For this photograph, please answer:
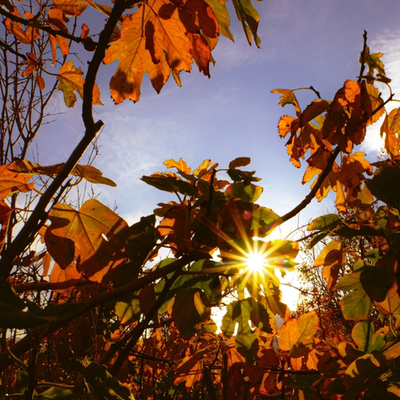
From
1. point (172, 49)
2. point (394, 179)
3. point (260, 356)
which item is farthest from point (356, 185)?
point (172, 49)

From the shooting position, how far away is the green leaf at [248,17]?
74 cm

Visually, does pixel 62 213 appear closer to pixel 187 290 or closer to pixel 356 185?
pixel 187 290

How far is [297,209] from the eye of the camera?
82cm

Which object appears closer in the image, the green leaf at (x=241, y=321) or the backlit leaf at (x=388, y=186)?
the backlit leaf at (x=388, y=186)

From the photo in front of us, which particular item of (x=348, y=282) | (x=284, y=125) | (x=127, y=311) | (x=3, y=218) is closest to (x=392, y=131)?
(x=284, y=125)

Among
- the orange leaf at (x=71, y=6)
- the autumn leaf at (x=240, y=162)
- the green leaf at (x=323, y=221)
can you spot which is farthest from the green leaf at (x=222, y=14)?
the green leaf at (x=323, y=221)

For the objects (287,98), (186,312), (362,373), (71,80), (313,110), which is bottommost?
(362,373)

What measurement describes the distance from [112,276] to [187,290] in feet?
0.67

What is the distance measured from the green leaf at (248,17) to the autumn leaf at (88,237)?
550 mm

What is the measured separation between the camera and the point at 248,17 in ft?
2.44

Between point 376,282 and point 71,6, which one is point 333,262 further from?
point 71,6

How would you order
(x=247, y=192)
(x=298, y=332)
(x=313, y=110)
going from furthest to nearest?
(x=298, y=332) → (x=313, y=110) → (x=247, y=192)

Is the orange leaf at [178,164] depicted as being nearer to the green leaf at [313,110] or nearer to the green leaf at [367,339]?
the green leaf at [313,110]

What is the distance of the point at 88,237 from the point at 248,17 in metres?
0.65
